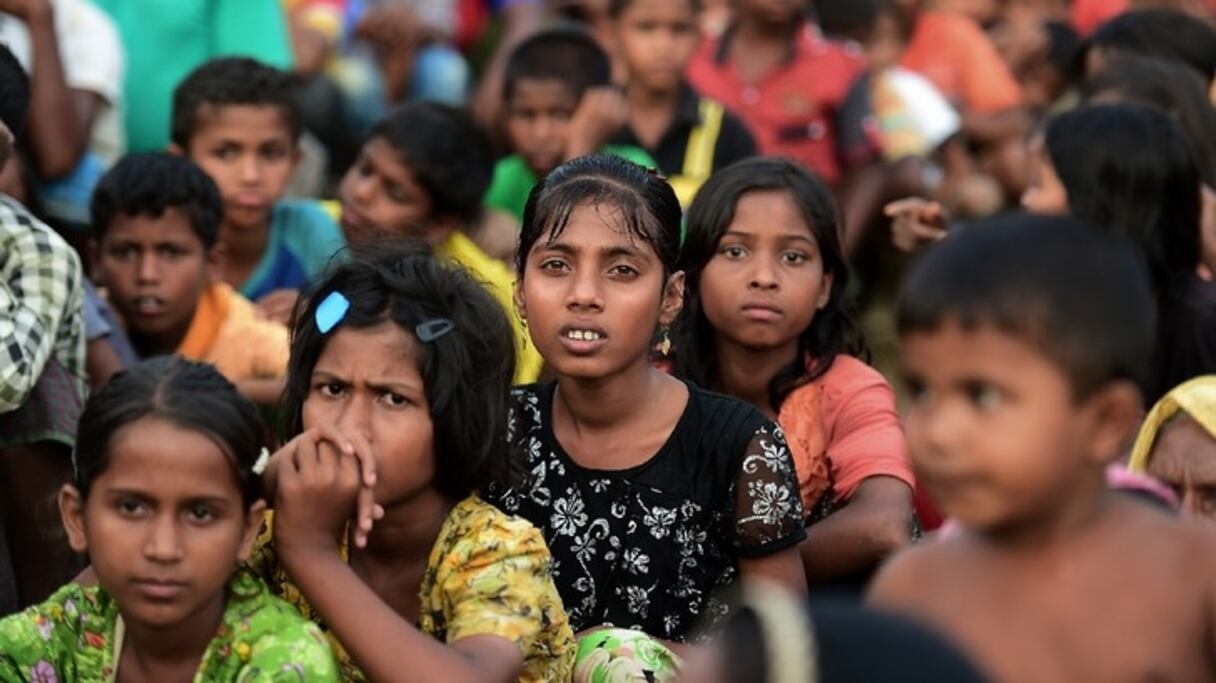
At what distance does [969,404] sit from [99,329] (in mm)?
2983

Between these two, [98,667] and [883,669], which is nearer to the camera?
[883,669]

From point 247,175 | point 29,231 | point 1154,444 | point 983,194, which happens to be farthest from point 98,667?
point 983,194

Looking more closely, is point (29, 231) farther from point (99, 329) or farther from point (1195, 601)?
point (1195, 601)

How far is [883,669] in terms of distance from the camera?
1863 mm

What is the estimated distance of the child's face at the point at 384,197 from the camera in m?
6.18

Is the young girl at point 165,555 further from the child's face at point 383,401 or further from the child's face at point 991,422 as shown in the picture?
the child's face at point 991,422

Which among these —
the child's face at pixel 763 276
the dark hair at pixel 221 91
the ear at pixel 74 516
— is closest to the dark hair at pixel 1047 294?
the ear at pixel 74 516

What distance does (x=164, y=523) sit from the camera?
3.38 m

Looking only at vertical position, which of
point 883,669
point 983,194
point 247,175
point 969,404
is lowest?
point 883,669

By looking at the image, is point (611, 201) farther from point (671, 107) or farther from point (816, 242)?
point (671, 107)

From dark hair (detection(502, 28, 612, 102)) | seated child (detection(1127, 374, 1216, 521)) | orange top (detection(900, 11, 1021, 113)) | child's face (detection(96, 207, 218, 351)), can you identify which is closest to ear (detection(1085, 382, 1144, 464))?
seated child (detection(1127, 374, 1216, 521))

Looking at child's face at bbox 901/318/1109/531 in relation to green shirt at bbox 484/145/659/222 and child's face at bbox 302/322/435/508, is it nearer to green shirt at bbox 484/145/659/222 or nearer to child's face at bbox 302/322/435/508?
child's face at bbox 302/322/435/508

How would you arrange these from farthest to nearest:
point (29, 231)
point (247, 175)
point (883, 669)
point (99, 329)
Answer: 1. point (247, 175)
2. point (99, 329)
3. point (29, 231)
4. point (883, 669)

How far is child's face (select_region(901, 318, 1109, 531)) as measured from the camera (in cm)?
243
